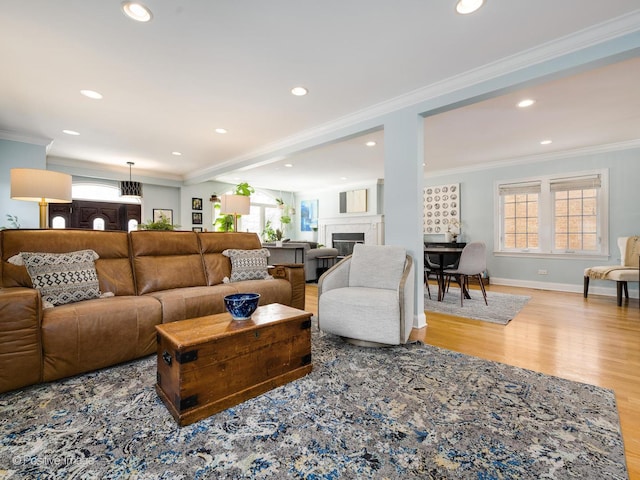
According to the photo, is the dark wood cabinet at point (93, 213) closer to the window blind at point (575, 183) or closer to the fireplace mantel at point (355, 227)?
the fireplace mantel at point (355, 227)

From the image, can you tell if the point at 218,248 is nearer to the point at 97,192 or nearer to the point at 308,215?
the point at 97,192

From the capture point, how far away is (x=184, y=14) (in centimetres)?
203

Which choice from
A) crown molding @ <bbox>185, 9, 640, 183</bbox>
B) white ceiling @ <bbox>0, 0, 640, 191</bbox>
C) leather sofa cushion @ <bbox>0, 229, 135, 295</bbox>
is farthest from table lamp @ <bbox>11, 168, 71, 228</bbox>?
crown molding @ <bbox>185, 9, 640, 183</bbox>

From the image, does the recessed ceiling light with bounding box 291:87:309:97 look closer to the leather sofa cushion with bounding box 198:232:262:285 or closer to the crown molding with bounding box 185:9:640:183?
the crown molding with bounding box 185:9:640:183

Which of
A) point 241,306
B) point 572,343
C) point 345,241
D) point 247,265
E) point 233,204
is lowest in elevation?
point 572,343

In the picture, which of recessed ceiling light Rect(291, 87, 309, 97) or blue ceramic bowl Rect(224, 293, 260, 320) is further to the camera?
recessed ceiling light Rect(291, 87, 309, 97)

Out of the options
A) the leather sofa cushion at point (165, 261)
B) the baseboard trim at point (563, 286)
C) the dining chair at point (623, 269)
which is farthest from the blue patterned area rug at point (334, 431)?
the baseboard trim at point (563, 286)

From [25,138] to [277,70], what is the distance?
436 cm

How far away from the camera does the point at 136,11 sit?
2.00 metres

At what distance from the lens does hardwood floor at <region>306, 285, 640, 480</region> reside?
6.04 ft

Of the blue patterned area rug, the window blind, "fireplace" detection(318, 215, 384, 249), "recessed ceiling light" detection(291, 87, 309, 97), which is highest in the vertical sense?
"recessed ceiling light" detection(291, 87, 309, 97)

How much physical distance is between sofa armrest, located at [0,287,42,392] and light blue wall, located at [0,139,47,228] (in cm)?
366

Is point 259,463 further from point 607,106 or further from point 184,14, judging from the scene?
point 607,106

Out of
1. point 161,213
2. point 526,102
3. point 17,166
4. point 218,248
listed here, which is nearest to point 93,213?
point 161,213
